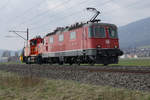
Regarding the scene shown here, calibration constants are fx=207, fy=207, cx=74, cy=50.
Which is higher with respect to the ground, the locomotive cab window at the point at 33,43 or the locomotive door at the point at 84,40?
the locomotive cab window at the point at 33,43

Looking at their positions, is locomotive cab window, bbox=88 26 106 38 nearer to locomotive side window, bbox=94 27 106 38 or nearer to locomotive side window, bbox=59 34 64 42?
locomotive side window, bbox=94 27 106 38

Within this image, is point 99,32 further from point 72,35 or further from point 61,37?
point 61,37

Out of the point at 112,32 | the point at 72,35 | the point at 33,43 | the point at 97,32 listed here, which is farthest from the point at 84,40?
the point at 33,43

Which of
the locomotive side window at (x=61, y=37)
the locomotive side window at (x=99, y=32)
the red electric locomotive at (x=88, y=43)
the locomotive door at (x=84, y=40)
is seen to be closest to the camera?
the red electric locomotive at (x=88, y=43)

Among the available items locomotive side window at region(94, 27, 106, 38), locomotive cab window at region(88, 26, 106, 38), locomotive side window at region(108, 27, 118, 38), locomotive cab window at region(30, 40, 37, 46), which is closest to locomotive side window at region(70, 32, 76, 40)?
locomotive cab window at region(88, 26, 106, 38)

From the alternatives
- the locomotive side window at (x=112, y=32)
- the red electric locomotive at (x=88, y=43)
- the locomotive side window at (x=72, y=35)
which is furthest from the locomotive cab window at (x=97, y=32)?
the locomotive side window at (x=72, y=35)

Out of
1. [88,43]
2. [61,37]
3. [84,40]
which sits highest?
[61,37]

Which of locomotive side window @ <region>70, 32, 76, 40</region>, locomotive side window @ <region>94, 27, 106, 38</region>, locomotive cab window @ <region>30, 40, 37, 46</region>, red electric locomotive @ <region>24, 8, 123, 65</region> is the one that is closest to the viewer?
red electric locomotive @ <region>24, 8, 123, 65</region>

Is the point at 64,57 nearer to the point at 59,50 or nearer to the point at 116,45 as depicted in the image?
the point at 59,50

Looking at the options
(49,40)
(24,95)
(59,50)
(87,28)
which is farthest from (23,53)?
(24,95)

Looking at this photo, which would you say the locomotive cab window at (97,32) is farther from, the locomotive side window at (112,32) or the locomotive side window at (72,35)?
the locomotive side window at (72,35)

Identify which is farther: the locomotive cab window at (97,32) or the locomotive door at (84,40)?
the locomotive door at (84,40)

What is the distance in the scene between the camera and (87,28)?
54.0ft

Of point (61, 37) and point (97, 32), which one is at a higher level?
point (61, 37)
